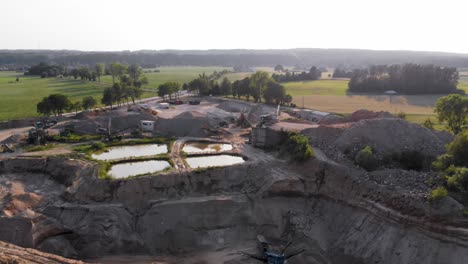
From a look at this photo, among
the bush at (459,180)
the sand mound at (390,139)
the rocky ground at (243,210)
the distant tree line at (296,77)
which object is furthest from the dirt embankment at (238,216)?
the distant tree line at (296,77)

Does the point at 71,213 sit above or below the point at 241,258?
above

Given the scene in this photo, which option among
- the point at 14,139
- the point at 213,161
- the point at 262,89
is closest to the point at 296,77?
the point at 262,89

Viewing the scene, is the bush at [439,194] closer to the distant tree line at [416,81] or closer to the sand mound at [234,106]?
the sand mound at [234,106]

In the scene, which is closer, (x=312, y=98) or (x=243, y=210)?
(x=243, y=210)

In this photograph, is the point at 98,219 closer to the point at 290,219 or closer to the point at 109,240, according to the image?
the point at 109,240

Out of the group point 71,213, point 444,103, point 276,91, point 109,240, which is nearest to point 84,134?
point 71,213

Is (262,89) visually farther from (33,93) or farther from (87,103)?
(33,93)
